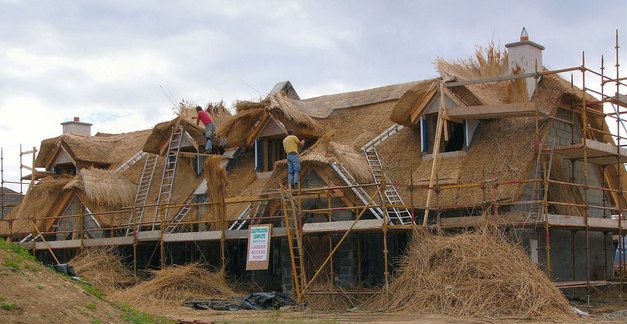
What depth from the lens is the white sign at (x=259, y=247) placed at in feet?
79.4

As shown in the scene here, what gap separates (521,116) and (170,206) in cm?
1020

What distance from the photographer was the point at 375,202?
24.1 m

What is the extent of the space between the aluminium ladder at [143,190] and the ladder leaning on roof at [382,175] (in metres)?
7.22

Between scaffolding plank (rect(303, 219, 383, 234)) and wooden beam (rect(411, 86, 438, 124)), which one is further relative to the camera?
wooden beam (rect(411, 86, 438, 124))

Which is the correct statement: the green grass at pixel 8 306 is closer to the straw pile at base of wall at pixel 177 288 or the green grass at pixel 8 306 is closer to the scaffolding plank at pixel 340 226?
the straw pile at base of wall at pixel 177 288

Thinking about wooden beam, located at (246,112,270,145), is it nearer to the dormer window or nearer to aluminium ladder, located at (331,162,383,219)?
aluminium ladder, located at (331,162,383,219)

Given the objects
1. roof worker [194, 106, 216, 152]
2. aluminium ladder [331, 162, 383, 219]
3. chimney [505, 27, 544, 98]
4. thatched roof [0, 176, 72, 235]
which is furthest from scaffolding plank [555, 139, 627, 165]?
thatched roof [0, 176, 72, 235]

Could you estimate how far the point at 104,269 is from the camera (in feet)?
91.2

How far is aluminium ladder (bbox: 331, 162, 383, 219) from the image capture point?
24000 millimetres

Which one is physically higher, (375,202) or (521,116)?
(521,116)

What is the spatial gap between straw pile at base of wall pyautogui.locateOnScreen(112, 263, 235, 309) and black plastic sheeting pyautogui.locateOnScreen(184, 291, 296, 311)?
67 cm

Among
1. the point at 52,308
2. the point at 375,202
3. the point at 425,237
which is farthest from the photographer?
the point at 375,202

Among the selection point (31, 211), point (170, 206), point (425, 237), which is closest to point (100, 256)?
point (170, 206)

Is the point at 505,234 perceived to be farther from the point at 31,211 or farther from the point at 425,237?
the point at 31,211
